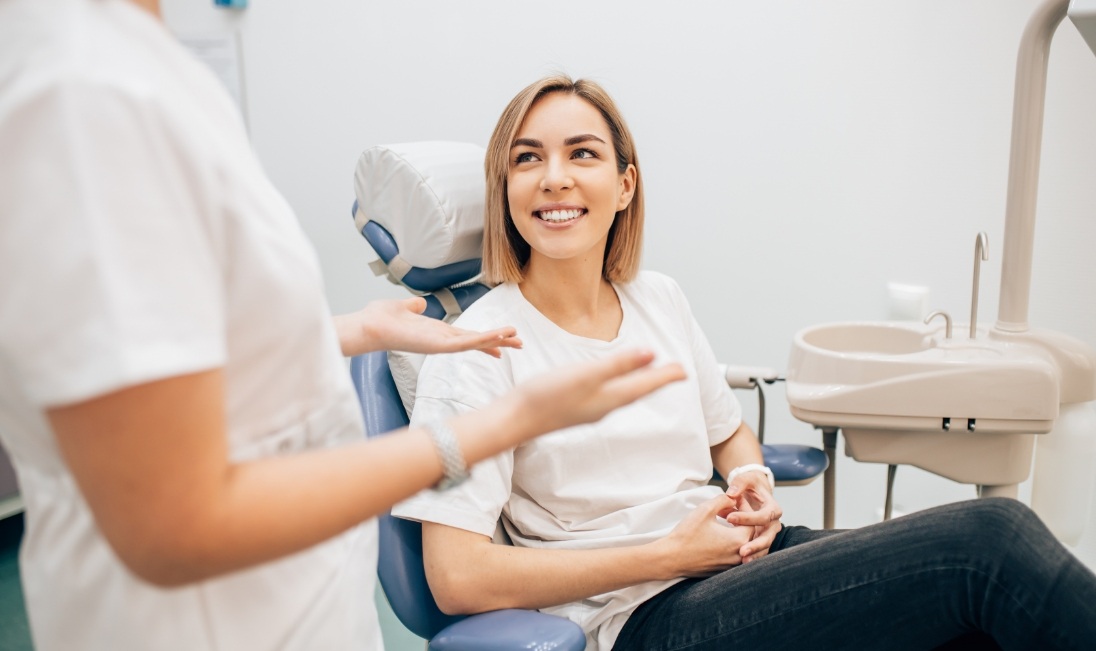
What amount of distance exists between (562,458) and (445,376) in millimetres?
211

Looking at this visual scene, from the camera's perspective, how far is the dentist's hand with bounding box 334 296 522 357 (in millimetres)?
890

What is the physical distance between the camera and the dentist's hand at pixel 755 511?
1244 millimetres

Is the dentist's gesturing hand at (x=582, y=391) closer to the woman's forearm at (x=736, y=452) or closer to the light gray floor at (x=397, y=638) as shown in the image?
the woman's forearm at (x=736, y=452)

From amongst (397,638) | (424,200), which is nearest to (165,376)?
(424,200)

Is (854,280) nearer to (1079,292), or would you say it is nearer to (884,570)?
(1079,292)

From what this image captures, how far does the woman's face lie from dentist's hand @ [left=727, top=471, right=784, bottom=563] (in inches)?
17.6

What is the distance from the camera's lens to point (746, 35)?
6.34 feet

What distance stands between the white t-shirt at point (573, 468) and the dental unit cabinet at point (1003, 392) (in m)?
0.27

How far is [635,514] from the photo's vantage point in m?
1.24

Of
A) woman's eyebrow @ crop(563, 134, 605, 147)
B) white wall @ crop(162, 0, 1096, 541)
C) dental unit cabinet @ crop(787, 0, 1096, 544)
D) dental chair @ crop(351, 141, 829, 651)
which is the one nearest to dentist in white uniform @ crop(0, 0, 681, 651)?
dental chair @ crop(351, 141, 829, 651)

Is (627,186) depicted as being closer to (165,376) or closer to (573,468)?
(573,468)

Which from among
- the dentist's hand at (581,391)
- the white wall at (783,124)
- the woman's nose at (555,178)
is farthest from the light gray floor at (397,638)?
the dentist's hand at (581,391)

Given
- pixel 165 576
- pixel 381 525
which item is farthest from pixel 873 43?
pixel 165 576

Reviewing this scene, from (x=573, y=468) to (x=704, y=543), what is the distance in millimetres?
217
